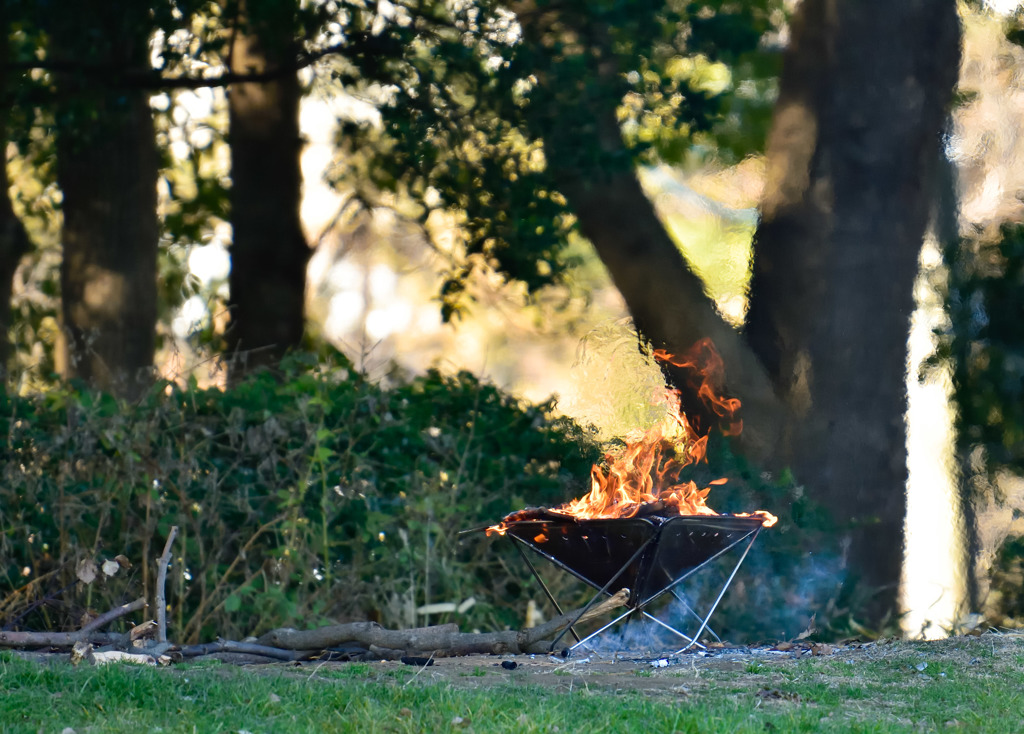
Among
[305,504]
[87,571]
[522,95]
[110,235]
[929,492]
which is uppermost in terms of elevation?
[522,95]

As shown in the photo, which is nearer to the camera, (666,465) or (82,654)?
(82,654)

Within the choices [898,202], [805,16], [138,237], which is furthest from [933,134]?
[138,237]

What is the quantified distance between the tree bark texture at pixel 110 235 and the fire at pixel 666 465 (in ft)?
13.1

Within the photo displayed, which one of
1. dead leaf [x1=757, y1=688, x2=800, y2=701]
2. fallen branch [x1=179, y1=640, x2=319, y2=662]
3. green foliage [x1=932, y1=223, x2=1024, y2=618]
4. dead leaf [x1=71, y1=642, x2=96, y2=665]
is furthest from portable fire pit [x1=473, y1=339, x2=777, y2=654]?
green foliage [x1=932, y1=223, x2=1024, y2=618]

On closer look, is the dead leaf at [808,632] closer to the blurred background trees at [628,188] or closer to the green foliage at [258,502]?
the blurred background trees at [628,188]

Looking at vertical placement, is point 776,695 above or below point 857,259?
below

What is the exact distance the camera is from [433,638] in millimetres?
5848

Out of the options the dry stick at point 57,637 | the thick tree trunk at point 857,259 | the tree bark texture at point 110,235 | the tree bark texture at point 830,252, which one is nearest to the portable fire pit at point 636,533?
the tree bark texture at point 830,252

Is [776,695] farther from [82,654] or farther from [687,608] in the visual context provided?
[82,654]

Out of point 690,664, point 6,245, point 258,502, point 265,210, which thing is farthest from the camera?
point 265,210

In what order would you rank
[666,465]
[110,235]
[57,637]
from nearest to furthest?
1. [57,637]
2. [666,465]
3. [110,235]

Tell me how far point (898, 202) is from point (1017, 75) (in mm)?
3126

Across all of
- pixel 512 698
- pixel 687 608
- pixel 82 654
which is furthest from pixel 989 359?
pixel 82 654

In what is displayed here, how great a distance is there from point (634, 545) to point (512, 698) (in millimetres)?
1575
